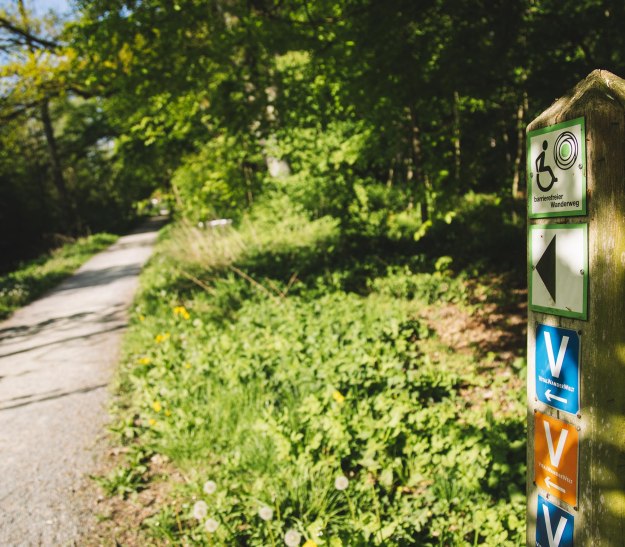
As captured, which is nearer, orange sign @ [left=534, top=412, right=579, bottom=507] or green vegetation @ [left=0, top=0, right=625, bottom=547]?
orange sign @ [left=534, top=412, right=579, bottom=507]

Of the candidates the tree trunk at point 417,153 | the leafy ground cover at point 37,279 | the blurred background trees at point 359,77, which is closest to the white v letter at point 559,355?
the blurred background trees at point 359,77

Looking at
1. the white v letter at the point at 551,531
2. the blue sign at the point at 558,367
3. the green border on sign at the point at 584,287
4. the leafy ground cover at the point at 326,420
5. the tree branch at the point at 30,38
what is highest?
the tree branch at the point at 30,38

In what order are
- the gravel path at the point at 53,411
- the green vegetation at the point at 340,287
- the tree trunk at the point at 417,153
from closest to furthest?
the green vegetation at the point at 340,287, the gravel path at the point at 53,411, the tree trunk at the point at 417,153

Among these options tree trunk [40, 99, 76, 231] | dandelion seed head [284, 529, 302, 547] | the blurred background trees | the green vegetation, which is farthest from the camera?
tree trunk [40, 99, 76, 231]

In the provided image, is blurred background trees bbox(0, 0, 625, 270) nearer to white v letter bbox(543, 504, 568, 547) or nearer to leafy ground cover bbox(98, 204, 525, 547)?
leafy ground cover bbox(98, 204, 525, 547)

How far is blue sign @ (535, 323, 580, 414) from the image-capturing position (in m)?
1.14

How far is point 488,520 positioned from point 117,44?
6.70 metres

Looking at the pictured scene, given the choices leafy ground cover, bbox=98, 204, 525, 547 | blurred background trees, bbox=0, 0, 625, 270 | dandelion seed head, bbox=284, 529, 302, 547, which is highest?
blurred background trees, bbox=0, 0, 625, 270

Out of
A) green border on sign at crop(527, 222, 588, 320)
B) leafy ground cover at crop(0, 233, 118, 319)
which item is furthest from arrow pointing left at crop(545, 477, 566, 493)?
leafy ground cover at crop(0, 233, 118, 319)

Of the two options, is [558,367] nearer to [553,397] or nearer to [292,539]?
[553,397]

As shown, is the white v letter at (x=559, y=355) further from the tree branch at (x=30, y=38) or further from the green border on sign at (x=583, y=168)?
the tree branch at (x=30, y=38)

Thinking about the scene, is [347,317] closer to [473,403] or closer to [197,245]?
[473,403]

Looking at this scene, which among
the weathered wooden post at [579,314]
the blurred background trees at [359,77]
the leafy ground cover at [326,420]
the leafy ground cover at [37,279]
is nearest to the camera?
the weathered wooden post at [579,314]

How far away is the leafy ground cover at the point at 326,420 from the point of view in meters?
2.67
